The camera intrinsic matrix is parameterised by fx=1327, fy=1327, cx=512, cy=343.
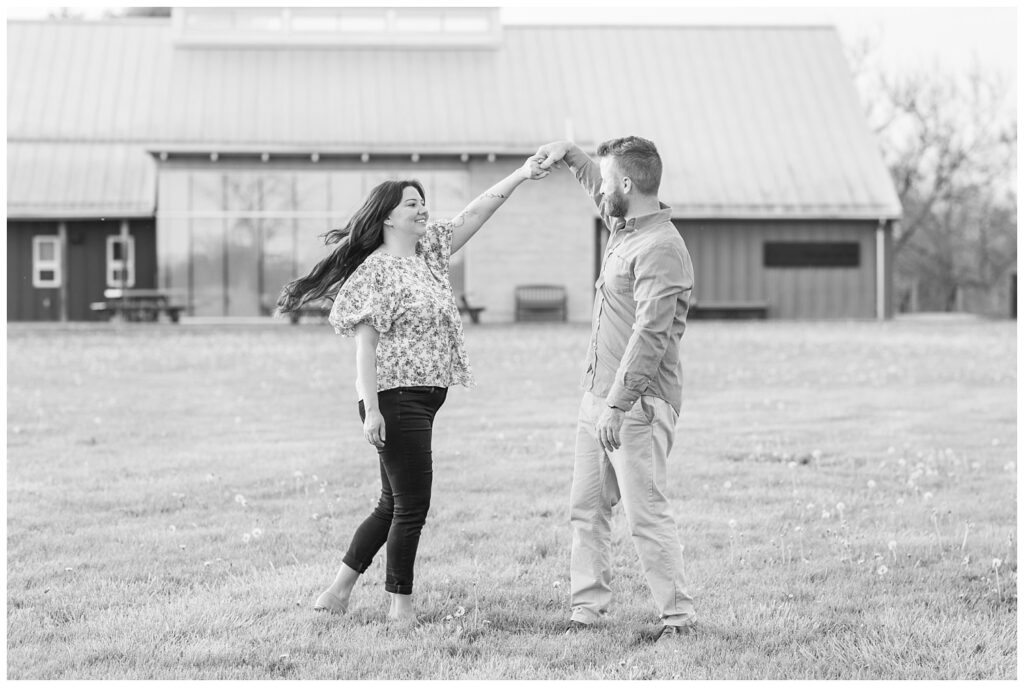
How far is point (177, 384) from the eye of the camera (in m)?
15.5

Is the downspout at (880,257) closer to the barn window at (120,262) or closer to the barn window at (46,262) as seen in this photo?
the barn window at (120,262)

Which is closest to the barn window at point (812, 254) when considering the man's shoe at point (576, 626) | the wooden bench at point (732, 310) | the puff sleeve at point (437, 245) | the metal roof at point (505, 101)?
the metal roof at point (505, 101)

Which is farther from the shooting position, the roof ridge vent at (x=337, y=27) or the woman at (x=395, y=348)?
the roof ridge vent at (x=337, y=27)

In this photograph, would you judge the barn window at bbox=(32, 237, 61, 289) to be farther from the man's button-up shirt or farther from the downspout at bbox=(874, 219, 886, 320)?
the man's button-up shirt

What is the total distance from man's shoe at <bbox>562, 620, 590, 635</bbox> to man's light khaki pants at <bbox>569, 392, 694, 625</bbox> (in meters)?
0.03

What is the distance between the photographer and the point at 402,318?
212 inches

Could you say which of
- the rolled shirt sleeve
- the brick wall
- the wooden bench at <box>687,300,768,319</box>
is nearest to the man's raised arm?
the rolled shirt sleeve

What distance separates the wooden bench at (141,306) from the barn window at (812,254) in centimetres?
1483

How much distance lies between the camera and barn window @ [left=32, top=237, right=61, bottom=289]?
3388cm

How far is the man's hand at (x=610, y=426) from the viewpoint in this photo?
500 cm

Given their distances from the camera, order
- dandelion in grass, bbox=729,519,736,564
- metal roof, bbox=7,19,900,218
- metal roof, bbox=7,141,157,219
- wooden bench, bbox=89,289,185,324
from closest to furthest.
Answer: dandelion in grass, bbox=729,519,736,564 < wooden bench, bbox=89,289,185,324 < metal roof, bbox=7,141,157,219 < metal roof, bbox=7,19,900,218

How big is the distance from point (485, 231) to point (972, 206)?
23851 mm

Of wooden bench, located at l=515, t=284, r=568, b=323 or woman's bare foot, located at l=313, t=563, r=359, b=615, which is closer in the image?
woman's bare foot, located at l=313, t=563, r=359, b=615

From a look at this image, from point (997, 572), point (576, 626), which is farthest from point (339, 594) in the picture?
point (997, 572)
